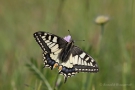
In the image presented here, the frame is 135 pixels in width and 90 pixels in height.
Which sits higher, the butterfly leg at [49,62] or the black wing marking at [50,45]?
the black wing marking at [50,45]

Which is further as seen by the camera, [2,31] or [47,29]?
[2,31]

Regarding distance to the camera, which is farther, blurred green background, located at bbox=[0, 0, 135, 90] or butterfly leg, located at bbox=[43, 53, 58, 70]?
blurred green background, located at bbox=[0, 0, 135, 90]

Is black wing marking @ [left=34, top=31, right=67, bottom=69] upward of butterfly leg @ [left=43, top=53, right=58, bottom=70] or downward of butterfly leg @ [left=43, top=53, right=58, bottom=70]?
upward

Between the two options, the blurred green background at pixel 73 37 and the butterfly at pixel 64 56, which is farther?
the blurred green background at pixel 73 37

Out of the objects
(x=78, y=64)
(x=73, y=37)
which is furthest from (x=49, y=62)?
(x=73, y=37)

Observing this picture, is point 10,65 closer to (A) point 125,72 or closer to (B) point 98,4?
(A) point 125,72

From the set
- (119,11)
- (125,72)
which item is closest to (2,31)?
(119,11)
